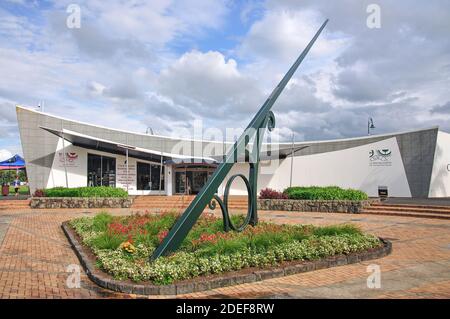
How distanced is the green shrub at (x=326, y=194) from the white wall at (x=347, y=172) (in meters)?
5.53

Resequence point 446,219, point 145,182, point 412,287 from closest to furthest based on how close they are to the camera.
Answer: point 412,287 → point 446,219 → point 145,182

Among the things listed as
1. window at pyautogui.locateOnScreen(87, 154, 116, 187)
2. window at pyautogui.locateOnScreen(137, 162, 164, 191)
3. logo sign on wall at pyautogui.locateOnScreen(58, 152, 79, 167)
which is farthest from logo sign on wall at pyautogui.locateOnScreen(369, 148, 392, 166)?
logo sign on wall at pyautogui.locateOnScreen(58, 152, 79, 167)

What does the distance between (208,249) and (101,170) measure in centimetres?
2189

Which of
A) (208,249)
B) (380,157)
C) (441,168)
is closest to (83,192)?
(208,249)

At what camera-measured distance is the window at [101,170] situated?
1061 inches

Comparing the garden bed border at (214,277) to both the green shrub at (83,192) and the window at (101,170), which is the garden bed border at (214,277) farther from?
the window at (101,170)

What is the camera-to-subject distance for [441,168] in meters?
22.1

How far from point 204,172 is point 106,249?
20.8 metres

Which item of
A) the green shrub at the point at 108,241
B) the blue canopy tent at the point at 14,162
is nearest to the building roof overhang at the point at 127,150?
the blue canopy tent at the point at 14,162
